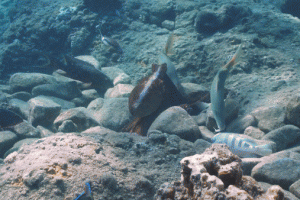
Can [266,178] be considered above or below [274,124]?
above

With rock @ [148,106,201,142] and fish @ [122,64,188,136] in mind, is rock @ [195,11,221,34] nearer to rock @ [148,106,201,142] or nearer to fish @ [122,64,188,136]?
fish @ [122,64,188,136]

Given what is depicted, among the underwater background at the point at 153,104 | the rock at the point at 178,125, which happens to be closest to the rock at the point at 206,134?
the underwater background at the point at 153,104

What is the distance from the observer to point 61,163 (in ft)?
6.98

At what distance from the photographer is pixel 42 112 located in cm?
442

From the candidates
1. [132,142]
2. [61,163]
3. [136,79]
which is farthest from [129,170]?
[136,79]

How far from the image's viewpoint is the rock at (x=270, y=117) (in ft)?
11.3

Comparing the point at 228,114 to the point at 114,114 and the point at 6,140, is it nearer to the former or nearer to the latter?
the point at 114,114

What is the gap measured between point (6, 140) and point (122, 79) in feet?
11.6

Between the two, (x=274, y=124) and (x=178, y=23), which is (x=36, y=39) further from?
(x=274, y=124)

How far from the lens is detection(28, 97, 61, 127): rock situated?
441 centimetres

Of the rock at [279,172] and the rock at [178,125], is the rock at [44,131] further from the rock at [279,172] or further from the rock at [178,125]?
the rock at [279,172]

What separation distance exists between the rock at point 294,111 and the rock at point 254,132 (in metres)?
0.49

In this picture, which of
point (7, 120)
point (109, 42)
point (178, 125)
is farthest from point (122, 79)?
point (178, 125)

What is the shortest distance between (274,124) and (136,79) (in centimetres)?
428
